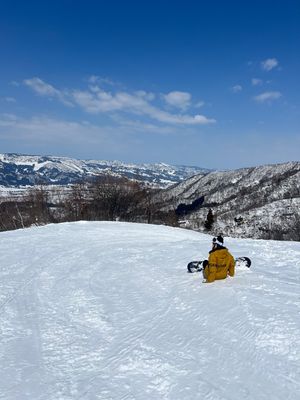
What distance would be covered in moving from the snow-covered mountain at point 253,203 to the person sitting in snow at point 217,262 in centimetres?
5698

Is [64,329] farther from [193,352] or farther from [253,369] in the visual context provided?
[253,369]

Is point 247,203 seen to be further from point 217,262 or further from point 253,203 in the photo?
point 217,262

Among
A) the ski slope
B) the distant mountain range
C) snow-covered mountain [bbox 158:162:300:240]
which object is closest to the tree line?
the distant mountain range

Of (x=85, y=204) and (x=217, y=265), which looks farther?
(x=85, y=204)

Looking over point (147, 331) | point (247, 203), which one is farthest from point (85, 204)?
point (247, 203)

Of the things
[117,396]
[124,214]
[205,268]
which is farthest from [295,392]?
[124,214]

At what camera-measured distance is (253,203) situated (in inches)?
5807

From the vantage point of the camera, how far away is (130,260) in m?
14.7

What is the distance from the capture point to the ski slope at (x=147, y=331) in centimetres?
543

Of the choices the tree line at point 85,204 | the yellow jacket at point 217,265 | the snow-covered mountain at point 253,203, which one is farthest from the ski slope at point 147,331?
the snow-covered mountain at point 253,203

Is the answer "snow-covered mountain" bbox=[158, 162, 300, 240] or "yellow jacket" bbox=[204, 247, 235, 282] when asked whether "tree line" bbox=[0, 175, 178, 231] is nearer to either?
"snow-covered mountain" bbox=[158, 162, 300, 240]

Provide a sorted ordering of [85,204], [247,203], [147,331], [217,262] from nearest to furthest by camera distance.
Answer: [147,331] < [217,262] < [85,204] < [247,203]

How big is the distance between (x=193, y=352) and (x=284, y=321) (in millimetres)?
2159

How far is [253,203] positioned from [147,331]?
5718 inches
